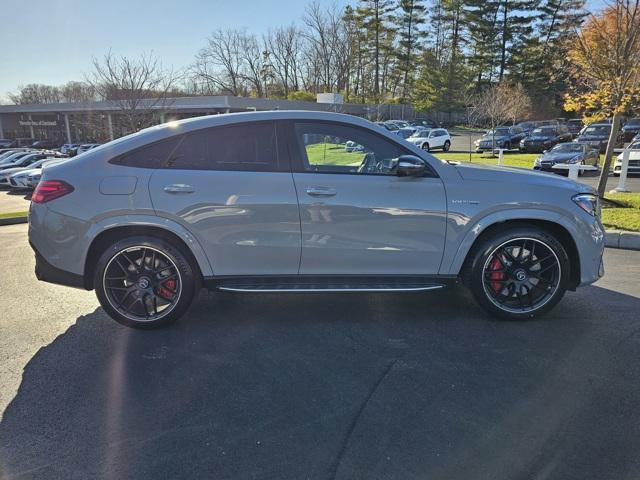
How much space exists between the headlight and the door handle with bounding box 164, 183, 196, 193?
3.23 metres

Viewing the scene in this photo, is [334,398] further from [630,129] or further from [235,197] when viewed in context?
[630,129]

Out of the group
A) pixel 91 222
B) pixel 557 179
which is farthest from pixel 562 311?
pixel 91 222

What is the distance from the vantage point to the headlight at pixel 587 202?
392 centimetres

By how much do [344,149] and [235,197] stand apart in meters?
1.04

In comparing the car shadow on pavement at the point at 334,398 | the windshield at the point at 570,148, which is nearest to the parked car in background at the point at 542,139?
the windshield at the point at 570,148

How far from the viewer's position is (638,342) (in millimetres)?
3584

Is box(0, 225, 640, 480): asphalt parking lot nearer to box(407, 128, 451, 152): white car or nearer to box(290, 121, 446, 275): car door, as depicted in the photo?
box(290, 121, 446, 275): car door

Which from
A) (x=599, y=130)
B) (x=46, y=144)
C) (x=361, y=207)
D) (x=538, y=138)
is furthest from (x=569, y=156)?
(x=46, y=144)

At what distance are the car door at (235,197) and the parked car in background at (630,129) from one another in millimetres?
29902

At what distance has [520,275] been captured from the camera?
160 inches

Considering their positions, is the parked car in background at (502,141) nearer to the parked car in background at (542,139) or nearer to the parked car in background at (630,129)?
the parked car in background at (542,139)

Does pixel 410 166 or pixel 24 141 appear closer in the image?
pixel 410 166

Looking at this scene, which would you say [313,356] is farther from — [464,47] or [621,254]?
[464,47]

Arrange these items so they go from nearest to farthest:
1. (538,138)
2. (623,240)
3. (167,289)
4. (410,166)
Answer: (410,166)
(167,289)
(623,240)
(538,138)
